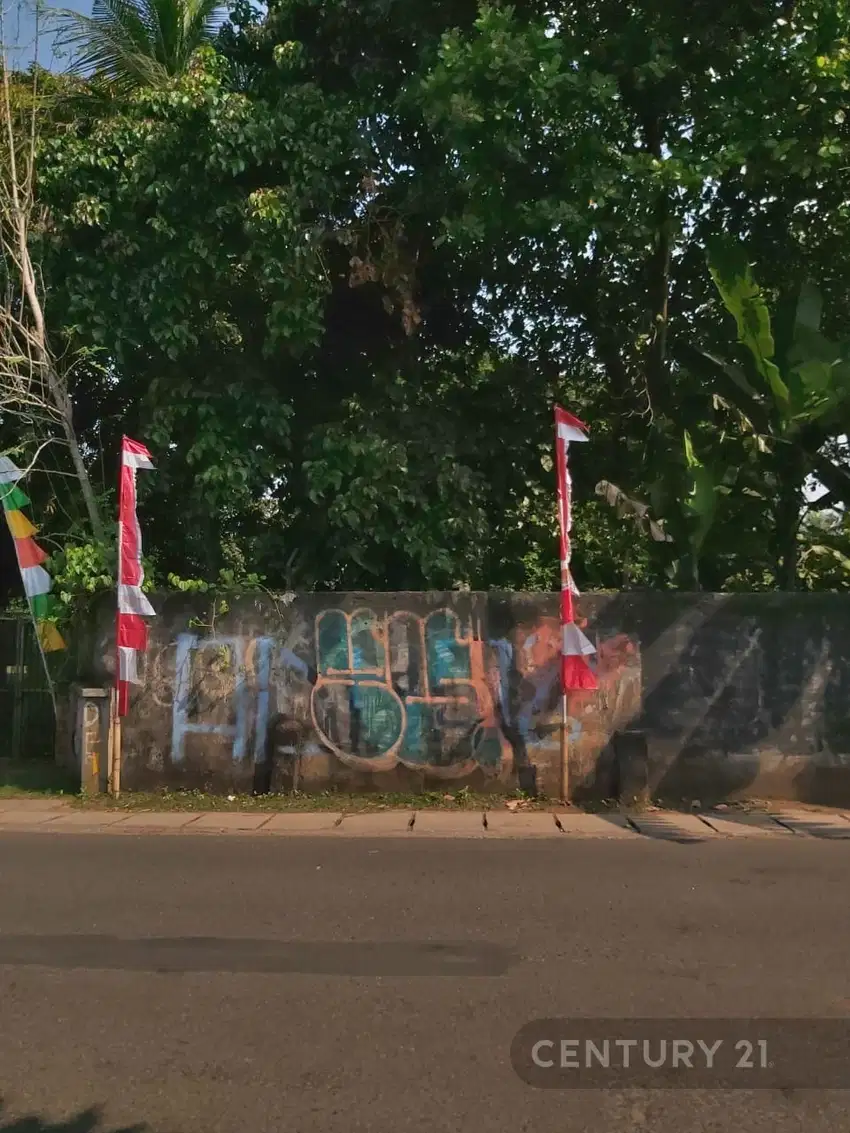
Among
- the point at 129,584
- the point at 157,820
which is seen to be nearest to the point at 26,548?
the point at 129,584

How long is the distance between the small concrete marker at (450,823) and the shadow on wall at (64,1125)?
575cm

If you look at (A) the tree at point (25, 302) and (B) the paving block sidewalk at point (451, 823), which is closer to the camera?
(B) the paving block sidewalk at point (451, 823)

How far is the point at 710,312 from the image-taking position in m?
12.7

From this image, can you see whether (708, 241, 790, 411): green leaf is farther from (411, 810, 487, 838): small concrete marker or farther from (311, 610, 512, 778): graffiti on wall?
(411, 810, 487, 838): small concrete marker

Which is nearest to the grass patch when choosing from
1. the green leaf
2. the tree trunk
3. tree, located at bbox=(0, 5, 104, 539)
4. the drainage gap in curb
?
the drainage gap in curb

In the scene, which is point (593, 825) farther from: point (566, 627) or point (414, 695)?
point (414, 695)

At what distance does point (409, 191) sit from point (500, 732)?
19.1ft

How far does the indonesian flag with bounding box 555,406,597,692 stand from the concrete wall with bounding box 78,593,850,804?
1.52ft

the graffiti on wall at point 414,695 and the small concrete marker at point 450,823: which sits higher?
the graffiti on wall at point 414,695

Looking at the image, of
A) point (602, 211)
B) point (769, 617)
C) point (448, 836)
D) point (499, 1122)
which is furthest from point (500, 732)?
point (499, 1122)

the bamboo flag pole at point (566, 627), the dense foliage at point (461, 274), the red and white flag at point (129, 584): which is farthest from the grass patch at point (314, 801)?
the dense foliage at point (461, 274)

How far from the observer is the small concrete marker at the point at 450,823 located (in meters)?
9.44

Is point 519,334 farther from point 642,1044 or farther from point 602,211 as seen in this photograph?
point 642,1044

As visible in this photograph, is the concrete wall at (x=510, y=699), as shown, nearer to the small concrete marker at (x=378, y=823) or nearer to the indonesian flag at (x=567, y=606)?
the indonesian flag at (x=567, y=606)
